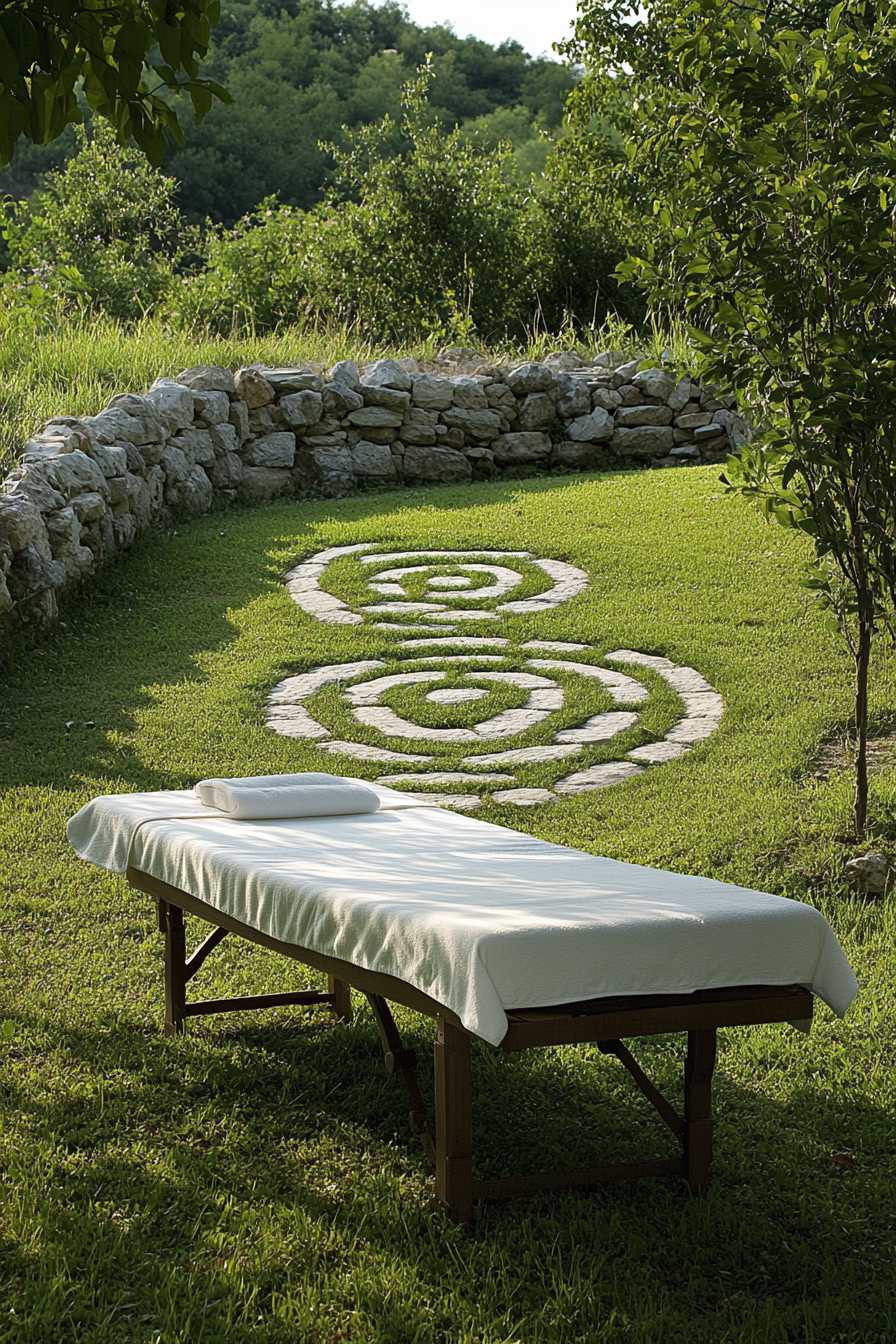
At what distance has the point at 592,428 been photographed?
11992 millimetres

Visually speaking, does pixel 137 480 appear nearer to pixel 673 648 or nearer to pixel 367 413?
pixel 367 413

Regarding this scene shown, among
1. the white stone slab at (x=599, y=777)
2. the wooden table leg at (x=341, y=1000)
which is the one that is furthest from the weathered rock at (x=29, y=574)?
the wooden table leg at (x=341, y=1000)

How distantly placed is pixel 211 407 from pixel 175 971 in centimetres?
787

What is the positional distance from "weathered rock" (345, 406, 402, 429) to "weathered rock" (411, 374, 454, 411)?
302 mm

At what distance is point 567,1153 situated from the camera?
8.59 ft

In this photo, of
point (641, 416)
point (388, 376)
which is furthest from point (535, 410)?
point (388, 376)

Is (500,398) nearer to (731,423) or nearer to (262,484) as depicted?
(731,423)

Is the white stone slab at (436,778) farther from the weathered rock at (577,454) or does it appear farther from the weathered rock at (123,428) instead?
the weathered rock at (577,454)

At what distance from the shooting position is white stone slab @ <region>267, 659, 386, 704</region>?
622cm

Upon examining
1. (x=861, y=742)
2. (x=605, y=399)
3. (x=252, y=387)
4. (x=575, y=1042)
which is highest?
(x=252, y=387)

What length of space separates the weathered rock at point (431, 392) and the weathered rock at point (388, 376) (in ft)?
0.28

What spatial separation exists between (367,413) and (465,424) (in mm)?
977

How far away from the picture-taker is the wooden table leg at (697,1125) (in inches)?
95.9

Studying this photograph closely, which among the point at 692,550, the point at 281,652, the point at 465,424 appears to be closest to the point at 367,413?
the point at 465,424
